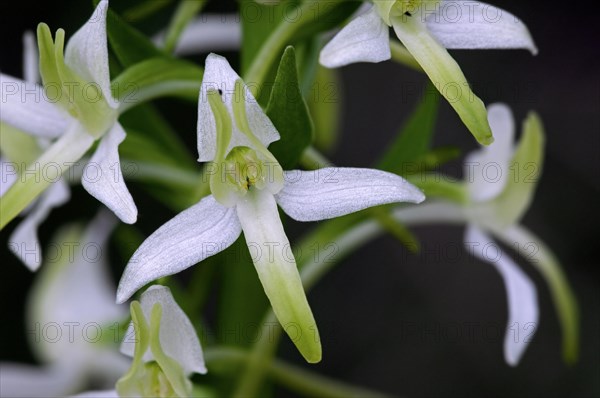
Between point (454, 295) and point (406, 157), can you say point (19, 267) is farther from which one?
point (406, 157)

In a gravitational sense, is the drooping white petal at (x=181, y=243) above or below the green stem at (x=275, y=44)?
below

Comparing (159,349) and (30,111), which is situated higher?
(30,111)

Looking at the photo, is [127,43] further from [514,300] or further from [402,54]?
[514,300]

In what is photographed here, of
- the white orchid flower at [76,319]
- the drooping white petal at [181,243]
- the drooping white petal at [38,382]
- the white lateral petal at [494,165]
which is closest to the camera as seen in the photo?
the drooping white petal at [181,243]

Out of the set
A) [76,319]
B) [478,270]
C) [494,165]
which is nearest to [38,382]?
[76,319]

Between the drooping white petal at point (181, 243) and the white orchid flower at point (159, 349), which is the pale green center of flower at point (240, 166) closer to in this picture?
the drooping white petal at point (181, 243)

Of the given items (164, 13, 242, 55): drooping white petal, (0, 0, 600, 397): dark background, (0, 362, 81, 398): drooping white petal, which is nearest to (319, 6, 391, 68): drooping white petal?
(164, 13, 242, 55): drooping white petal

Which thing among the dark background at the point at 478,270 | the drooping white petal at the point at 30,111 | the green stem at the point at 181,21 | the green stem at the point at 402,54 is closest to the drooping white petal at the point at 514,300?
the green stem at the point at 402,54
